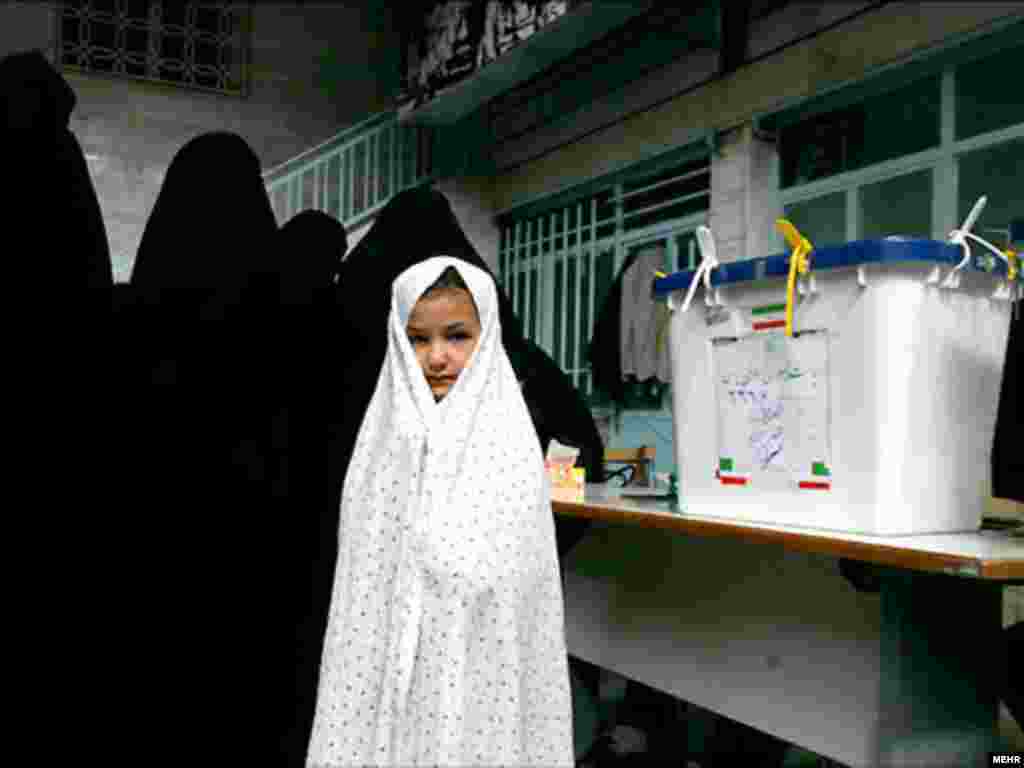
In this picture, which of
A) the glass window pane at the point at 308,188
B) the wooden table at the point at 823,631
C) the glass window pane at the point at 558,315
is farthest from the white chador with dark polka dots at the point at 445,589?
the glass window pane at the point at 308,188

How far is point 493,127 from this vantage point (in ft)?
27.7

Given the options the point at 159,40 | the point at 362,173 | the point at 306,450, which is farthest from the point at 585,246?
the point at 306,450

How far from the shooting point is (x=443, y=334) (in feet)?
5.06

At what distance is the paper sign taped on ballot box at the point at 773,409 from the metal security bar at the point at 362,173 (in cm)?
662

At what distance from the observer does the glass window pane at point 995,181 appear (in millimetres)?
4227

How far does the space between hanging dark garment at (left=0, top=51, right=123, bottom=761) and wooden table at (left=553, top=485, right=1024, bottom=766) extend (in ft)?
3.06

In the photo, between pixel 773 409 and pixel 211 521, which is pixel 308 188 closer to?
pixel 211 521

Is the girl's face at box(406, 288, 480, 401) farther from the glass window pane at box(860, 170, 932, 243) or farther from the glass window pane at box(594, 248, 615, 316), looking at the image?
the glass window pane at box(594, 248, 615, 316)

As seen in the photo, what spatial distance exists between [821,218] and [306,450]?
13.9 ft

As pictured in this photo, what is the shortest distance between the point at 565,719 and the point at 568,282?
20.6 ft

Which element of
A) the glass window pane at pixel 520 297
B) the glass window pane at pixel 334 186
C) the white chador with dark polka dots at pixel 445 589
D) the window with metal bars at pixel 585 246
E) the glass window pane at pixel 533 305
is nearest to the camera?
the white chador with dark polka dots at pixel 445 589

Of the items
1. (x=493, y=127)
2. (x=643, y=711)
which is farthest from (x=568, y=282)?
(x=643, y=711)

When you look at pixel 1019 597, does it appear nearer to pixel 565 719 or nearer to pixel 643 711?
pixel 643 711

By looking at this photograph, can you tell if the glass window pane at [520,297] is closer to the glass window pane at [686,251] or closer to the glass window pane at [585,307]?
the glass window pane at [585,307]
